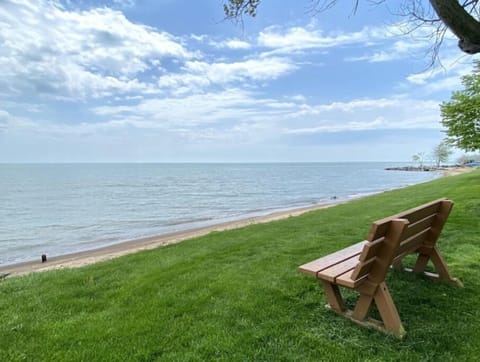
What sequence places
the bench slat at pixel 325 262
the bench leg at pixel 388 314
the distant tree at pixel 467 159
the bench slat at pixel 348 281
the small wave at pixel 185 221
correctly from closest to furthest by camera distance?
the bench slat at pixel 348 281 → the bench leg at pixel 388 314 → the bench slat at pixel 325 262 → the small wave at pixel 185 221 → the distant tree at pixel 467 159

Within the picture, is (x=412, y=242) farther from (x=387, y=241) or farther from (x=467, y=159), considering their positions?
(x=467, y=159)

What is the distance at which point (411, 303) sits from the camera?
11.5 feet

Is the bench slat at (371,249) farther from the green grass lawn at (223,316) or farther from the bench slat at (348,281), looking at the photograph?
the green grass lawn at (223,316)

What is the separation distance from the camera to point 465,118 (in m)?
10.4

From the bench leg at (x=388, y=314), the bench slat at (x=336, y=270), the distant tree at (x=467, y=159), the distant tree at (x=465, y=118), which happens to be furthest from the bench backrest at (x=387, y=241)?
the distant tree at (x=467, y=159)

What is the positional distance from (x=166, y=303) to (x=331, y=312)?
1.85 m

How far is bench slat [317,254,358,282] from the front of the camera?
9.74 feet

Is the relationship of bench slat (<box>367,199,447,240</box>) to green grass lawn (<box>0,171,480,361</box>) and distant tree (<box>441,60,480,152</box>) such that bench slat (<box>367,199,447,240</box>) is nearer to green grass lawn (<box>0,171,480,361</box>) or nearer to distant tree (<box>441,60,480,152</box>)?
green grass lawn (<box>0,171,480,361</box>)

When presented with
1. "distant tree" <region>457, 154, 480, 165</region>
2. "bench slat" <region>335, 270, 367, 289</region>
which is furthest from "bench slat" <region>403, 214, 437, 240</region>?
"distant tree" <region>457, 154, 480, 165</region>

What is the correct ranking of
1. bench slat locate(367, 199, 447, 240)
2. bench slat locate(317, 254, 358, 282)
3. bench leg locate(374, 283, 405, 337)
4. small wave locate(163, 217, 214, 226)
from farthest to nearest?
small wave locate(163, 217, 214, 226)
bench slat locate(317, 254, 358, 282)
bench leg locate(374, 283, 405, 337)
bench slat locate(367, 199, 447, 240)

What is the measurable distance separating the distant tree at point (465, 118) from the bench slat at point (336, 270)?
9.29m

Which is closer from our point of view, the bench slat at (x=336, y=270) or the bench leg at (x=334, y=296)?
the bench slat at (x=336, y=270)

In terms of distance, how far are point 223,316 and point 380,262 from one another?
1650mm

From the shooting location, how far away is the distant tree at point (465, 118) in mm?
10180
